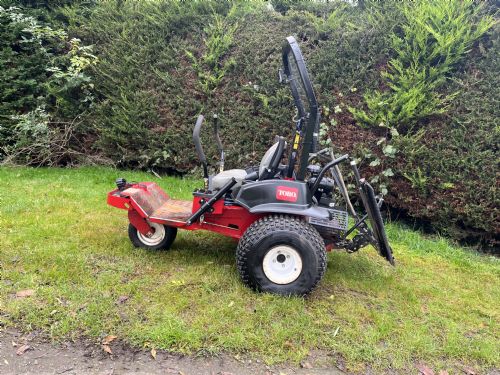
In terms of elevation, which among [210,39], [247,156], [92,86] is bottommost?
[247,156]

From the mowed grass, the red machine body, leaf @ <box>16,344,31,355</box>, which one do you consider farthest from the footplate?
leaf @ <box>16,344,31,355</box>

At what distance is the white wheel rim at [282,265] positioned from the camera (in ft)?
10.5

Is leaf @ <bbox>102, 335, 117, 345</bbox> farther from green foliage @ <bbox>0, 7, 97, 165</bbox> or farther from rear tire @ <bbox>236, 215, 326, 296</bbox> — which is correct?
green foliage @ <bbox>0, 7, 97, 165</bbox>

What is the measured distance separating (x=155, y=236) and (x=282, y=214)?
138 centimetres

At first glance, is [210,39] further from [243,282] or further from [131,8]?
[243,282]

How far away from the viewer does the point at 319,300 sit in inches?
131

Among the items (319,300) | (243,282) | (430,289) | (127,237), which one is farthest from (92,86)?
(430,289)

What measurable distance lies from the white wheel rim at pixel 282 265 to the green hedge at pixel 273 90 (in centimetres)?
258

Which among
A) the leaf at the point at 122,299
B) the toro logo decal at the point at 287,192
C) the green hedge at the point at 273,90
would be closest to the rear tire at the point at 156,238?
the leaf at the point at 122,299

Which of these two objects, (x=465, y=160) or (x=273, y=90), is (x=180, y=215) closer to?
(x=273, y=90)

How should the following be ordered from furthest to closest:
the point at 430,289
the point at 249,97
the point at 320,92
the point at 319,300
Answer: the point at 249,97, the point at 320,92, the point at 430,289, the point at 319,300

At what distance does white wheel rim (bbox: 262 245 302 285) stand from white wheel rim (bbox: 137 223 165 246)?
1.24 meters

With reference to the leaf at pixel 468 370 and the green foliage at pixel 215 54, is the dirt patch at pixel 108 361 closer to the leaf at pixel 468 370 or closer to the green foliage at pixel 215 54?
the leaf at pixel 468 370

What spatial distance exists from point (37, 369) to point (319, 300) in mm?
2096
